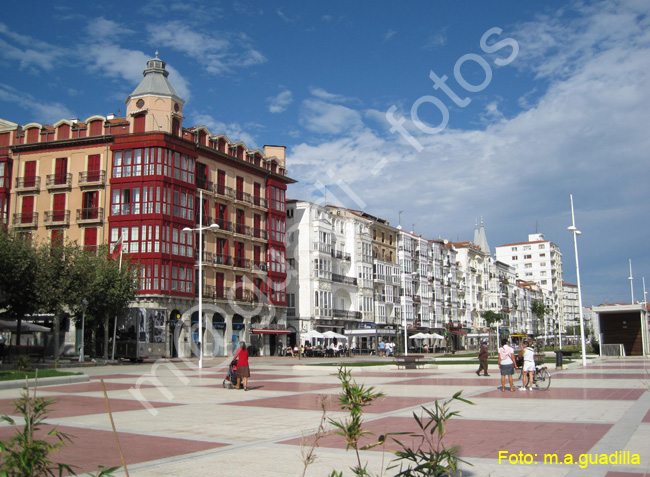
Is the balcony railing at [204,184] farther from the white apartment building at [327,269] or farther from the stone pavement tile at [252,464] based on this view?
the stone pavement tile at [252,464]

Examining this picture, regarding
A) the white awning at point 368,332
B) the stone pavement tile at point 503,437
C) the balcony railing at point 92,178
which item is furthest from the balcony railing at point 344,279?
the stone pavement tile at point 503,437

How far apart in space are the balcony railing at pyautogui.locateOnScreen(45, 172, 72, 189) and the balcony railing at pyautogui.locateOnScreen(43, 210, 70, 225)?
2.20 m

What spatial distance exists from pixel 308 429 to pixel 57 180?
4911cm

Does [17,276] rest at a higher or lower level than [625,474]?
higher

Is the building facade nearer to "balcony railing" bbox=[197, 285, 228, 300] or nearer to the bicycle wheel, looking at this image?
"balcony railing" bbox=[197, 285, 228, 300]

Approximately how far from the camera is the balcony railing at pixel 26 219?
5347cm

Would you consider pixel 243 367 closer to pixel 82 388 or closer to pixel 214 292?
pixel 82 388

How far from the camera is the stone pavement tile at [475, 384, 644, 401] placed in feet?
53.1

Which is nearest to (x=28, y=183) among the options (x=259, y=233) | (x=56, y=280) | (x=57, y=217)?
(x=57, y=217)

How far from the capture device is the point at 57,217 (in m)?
53.2

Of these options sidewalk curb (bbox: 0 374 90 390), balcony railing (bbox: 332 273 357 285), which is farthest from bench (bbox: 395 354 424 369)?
balcony railing (bbox: 332 273 357 285)

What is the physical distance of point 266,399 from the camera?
17.1 meters

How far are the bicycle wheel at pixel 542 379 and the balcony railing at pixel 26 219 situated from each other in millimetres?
46768

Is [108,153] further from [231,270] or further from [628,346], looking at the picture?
[628,346]
